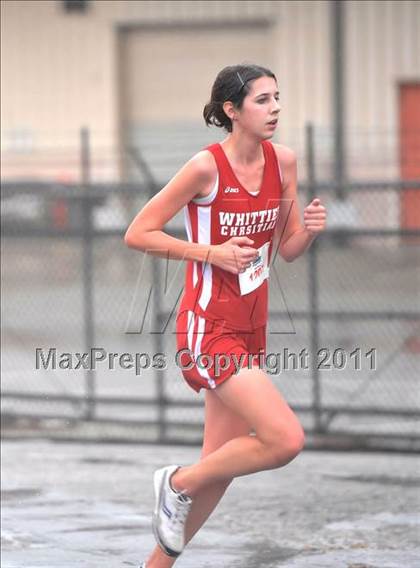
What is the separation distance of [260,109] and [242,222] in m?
0.42

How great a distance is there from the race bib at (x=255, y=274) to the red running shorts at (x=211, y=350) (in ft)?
0.53

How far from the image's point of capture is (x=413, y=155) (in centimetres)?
1698

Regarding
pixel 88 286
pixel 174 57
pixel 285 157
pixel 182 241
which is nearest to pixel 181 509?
pixel 182 241

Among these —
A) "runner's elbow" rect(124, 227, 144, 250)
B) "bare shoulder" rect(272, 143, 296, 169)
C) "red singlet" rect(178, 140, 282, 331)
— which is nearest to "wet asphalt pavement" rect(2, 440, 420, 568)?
"red singlet" rect(178, 140, 282, 331)

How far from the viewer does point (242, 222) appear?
517 cm

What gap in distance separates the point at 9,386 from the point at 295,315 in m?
2.51

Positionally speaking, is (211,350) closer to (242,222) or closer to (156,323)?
(242,222)

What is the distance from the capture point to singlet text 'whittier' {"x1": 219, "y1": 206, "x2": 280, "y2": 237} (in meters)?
5.16

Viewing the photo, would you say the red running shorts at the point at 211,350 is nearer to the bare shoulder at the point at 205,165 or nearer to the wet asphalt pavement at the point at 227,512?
the bare shoulder at the point at 205,165

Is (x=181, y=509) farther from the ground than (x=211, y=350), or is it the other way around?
(x=211, y=350)

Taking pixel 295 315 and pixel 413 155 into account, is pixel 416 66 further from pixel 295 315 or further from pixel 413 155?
pixel 295 315

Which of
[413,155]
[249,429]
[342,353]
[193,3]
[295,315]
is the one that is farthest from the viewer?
[193,3]

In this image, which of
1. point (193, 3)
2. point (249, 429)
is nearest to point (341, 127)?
point (193, 3)

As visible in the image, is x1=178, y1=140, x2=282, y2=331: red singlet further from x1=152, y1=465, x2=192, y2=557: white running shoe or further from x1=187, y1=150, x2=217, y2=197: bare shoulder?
x1=152, y1=465, x2=192, y2=557: white running shoe
